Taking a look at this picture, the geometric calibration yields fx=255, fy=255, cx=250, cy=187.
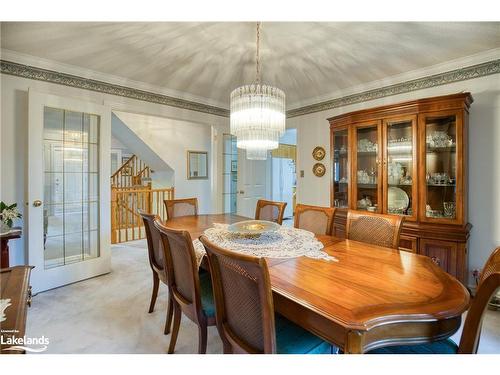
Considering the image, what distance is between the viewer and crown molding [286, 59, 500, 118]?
7.97ft

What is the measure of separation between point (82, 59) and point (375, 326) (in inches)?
127

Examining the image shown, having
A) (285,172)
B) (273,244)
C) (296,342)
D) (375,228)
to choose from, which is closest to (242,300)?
(296,342)

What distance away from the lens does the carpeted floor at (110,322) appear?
5.77 feet

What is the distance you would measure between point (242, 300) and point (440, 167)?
2532 millimetres

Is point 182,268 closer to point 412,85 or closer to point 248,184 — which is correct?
point 412,85

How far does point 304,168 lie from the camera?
3.97m

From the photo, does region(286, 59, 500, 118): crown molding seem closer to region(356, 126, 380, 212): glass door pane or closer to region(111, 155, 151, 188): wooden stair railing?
region(356, 126, 380, 212): glass door pane

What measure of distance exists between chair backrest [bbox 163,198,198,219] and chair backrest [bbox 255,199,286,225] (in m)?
0.82

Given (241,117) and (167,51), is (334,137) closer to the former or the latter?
(241,117)

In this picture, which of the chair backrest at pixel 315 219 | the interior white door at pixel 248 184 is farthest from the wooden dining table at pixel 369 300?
the interior white door at pixel 248 184

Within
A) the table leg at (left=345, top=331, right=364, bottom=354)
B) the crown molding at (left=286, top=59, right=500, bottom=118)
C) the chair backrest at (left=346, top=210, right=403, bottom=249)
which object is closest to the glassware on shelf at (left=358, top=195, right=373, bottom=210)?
the chair backrest at (left=346, top=210, right=403, bottom=249)

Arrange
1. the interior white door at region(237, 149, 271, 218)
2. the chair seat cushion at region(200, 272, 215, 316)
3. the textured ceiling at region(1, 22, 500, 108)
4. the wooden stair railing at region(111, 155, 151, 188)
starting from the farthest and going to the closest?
the wooden stair railing at region(111, 155, 151, 188) < the interior white door at region(237, 149, 271, 218) < the textured ceiling at region(1, 22, 500, 108) < the chair seat cushion at region(200, 272, 215, 316)

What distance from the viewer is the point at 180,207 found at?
301cm
